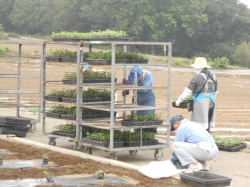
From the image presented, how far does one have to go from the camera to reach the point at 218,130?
1803 centimetres

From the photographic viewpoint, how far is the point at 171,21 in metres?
78.6

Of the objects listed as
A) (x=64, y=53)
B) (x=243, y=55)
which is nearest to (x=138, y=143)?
(x=64, y=53)

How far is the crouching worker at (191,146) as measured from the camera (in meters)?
10.4

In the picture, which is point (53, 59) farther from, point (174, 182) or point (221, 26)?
point (221, 26)

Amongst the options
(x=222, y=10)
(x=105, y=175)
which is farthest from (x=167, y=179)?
(x=222, y=10)

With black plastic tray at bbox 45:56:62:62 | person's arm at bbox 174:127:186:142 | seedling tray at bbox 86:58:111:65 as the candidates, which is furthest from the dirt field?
person's arm at bbox 174:127:186:142

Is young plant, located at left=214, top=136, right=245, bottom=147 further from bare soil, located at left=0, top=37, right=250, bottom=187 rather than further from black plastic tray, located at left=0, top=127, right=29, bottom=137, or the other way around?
black plastic tray, located at left=0, top=127, right=29, bottom=137

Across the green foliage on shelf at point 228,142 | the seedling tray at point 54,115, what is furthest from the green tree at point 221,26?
the seedling tray at point 54,115

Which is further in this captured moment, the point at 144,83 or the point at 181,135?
the point at 144,83

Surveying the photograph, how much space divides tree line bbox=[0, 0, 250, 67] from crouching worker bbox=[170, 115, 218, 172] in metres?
67.0

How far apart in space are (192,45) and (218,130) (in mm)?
68364

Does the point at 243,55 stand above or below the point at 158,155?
above

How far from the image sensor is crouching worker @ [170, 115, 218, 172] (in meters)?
10.4

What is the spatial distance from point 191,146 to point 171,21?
68.9 meters
